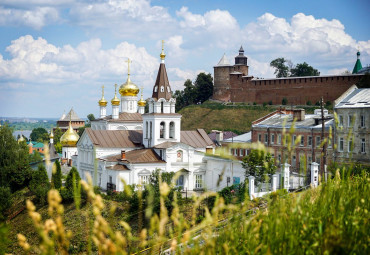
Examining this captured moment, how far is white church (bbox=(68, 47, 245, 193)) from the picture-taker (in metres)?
24.7

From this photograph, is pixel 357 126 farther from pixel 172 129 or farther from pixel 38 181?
pixel 38 181

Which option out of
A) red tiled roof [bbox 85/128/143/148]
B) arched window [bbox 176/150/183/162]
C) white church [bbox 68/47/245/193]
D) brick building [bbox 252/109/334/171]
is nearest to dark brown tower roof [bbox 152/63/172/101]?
white church [bbox 68/47/245/193]

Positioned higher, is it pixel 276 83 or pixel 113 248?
pixel 276 83

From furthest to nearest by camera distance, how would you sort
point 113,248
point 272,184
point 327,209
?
1. point 272,184
2. point 327,209
3. point 113,248

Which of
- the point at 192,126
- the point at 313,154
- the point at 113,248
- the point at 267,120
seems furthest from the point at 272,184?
the point at 192,126

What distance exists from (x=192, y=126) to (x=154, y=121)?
27.1 meters

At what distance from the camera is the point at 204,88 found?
208ft

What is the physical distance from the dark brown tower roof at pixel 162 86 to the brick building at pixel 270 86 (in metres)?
23.8

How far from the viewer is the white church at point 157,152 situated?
81.1 ft

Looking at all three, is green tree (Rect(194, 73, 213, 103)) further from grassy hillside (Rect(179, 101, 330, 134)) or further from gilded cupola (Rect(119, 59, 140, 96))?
gilded cupola (Rect(119, 59, 140, 96))

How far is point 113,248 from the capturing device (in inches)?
95.3

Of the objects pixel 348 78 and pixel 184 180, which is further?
pixel 348 78

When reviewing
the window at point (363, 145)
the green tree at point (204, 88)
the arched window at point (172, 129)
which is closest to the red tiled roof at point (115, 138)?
the arched window at point (172, 129)

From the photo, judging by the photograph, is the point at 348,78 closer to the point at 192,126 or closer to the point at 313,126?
the point at 192,126
